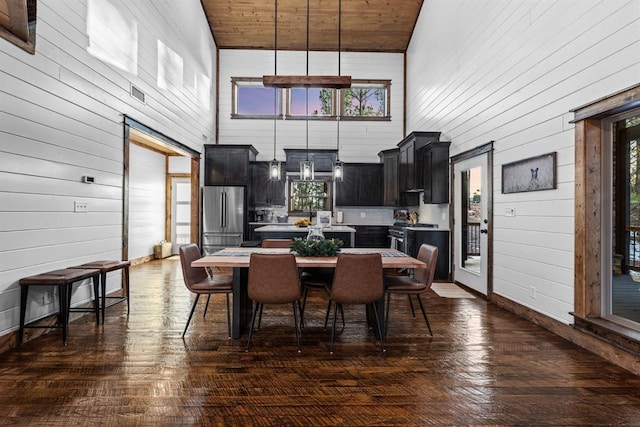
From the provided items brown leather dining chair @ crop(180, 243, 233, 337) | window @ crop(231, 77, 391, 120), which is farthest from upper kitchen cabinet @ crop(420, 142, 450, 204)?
brown leather dining chair @ crop(180, 243, 233, 337)

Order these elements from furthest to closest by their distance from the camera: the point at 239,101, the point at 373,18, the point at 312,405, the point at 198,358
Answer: the point at 239,101 → the point at 373,18 → the point at 198,358 → the point at 312,405

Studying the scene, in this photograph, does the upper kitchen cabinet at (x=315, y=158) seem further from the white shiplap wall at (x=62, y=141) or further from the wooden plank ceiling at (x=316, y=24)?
the white shiplap wall at (x=62, y=141)

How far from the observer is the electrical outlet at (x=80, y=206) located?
3.79 meters

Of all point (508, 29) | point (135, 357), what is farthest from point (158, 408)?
point (508, 29)

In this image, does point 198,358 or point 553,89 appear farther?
point 553,89

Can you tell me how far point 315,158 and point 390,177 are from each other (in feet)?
6.03

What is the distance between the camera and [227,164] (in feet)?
26.4

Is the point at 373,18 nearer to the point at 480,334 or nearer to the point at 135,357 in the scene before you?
the point at 480,334

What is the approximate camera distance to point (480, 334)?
137 inches

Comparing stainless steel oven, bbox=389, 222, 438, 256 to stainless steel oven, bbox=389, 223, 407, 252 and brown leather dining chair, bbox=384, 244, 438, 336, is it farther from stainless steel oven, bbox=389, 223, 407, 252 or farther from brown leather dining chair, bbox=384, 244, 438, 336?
brown leather dining chair, bbox=384, 244, 438, 336

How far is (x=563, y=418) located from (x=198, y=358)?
8.44 feet

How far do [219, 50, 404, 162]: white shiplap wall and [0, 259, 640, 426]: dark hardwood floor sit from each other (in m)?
5.79

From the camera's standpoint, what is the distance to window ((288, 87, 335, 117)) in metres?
8.81

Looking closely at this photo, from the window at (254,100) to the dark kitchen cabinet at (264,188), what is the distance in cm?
135
